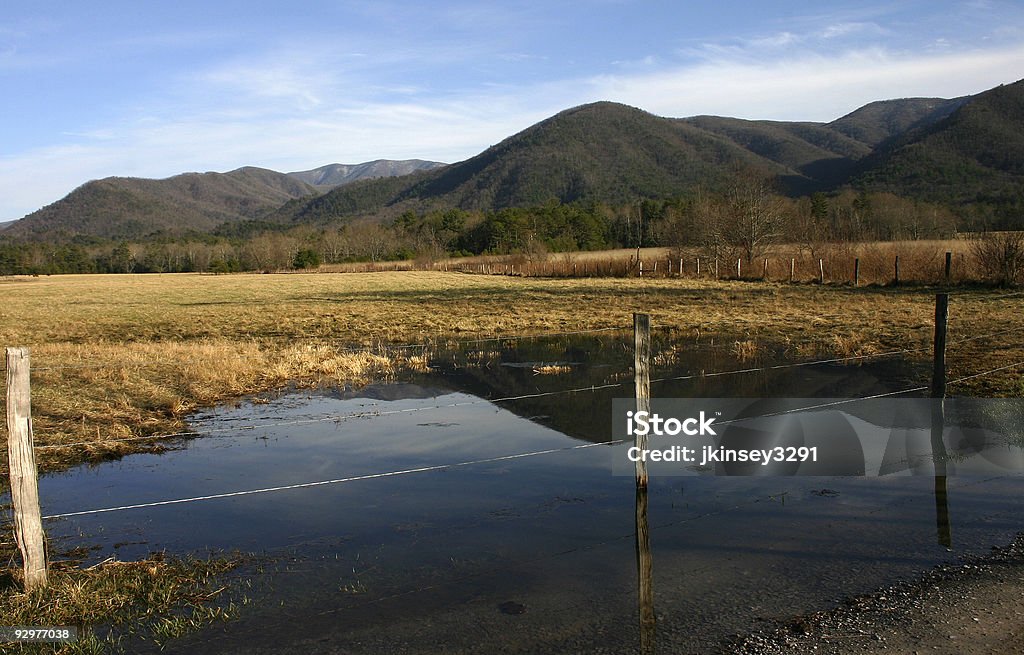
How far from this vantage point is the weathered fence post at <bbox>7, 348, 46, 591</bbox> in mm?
5398

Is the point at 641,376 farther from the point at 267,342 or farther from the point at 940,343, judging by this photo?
the point at 267,342

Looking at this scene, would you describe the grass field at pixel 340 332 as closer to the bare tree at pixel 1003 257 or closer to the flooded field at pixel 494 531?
the bare tree at pixel 1003 257

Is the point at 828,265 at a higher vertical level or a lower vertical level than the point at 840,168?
lower

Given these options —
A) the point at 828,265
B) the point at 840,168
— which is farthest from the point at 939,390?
the point at 840,168

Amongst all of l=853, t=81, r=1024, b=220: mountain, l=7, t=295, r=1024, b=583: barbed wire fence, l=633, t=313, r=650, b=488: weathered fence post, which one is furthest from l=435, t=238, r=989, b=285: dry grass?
l=853, t=81, r=1024, b=220: mountain

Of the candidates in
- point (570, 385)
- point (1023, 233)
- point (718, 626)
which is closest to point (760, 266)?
point (1023, 233)

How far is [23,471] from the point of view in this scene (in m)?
5.43

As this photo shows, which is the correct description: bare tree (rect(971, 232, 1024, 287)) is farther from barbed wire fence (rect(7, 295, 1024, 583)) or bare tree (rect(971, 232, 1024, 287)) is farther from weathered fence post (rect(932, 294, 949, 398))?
weathered fence post (rect(932, 294, 949, 398))

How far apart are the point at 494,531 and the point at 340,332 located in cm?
1796

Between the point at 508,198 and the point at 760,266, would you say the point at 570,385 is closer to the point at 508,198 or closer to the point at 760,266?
the point at 760,266

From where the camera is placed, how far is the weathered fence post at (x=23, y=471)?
5.40 m

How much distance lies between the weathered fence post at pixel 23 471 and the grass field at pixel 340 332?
3.68 metres

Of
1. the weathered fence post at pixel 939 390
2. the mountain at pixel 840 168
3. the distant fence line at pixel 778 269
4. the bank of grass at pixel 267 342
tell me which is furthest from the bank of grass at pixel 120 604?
the mountain at pixel 840 168

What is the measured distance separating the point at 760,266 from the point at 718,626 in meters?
47.6
